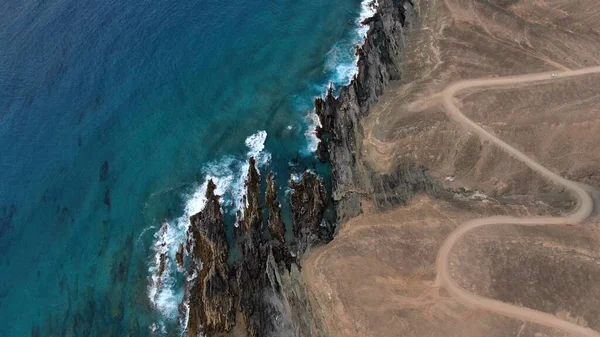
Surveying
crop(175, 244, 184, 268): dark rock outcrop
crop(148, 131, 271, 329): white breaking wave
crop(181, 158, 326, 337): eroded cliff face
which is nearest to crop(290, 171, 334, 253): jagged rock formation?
crop(181, 158, 326, 337): eroded cliff face

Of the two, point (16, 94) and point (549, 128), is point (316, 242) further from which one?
point (16, 94)

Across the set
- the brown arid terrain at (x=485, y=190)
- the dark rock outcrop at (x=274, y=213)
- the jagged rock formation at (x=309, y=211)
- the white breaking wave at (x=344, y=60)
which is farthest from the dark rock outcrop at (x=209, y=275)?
the white breaking wave at (x=344, y=60)

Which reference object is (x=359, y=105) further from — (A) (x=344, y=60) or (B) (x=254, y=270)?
(B) (x=254, y=270)

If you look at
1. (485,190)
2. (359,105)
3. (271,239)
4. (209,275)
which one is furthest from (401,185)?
(209,275)

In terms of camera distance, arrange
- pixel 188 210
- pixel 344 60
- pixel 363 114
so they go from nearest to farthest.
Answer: pixel 188 210 → pixel 363 114 → pixel 344 60

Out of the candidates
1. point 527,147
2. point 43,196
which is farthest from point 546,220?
point 43,196

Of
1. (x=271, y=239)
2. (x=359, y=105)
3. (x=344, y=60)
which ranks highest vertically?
(x=344, y=60)
